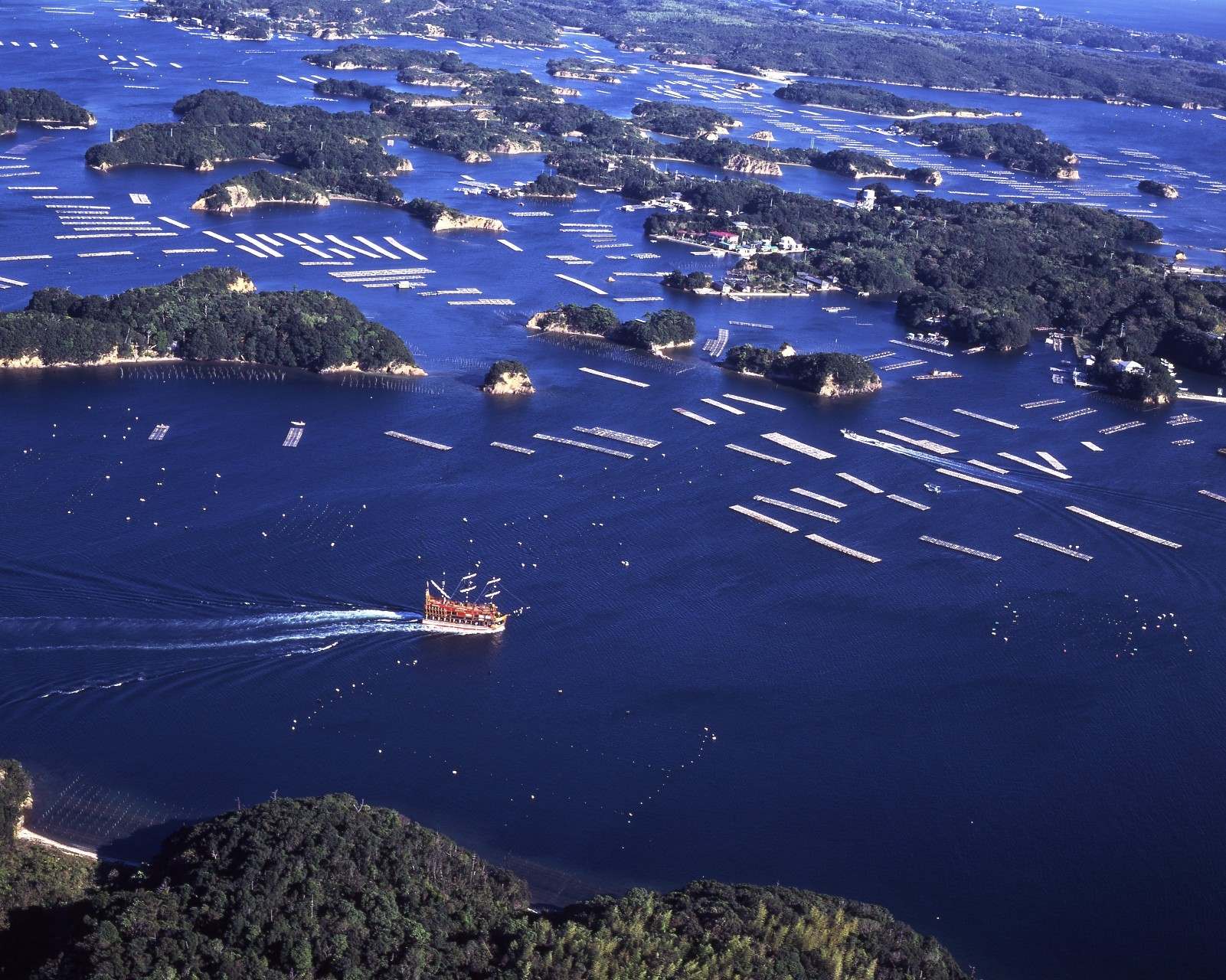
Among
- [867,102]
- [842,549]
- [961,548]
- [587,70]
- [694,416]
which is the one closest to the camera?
[842,549]

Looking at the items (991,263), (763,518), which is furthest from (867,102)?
(763,518)

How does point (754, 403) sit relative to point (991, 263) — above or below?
below

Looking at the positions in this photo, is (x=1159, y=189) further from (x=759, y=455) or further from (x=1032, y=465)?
(x=759, y=455)

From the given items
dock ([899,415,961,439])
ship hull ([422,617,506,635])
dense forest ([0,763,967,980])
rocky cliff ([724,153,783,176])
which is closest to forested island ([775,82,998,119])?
rocky cliff ([724,153,783,176])

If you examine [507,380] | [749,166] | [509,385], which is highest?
[507,380]

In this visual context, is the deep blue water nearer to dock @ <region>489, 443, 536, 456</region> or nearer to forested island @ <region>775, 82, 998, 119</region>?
dock @ <region>489, 443, 536, 456</region>

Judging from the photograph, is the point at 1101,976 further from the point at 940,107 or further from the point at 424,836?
the point at 940,107
